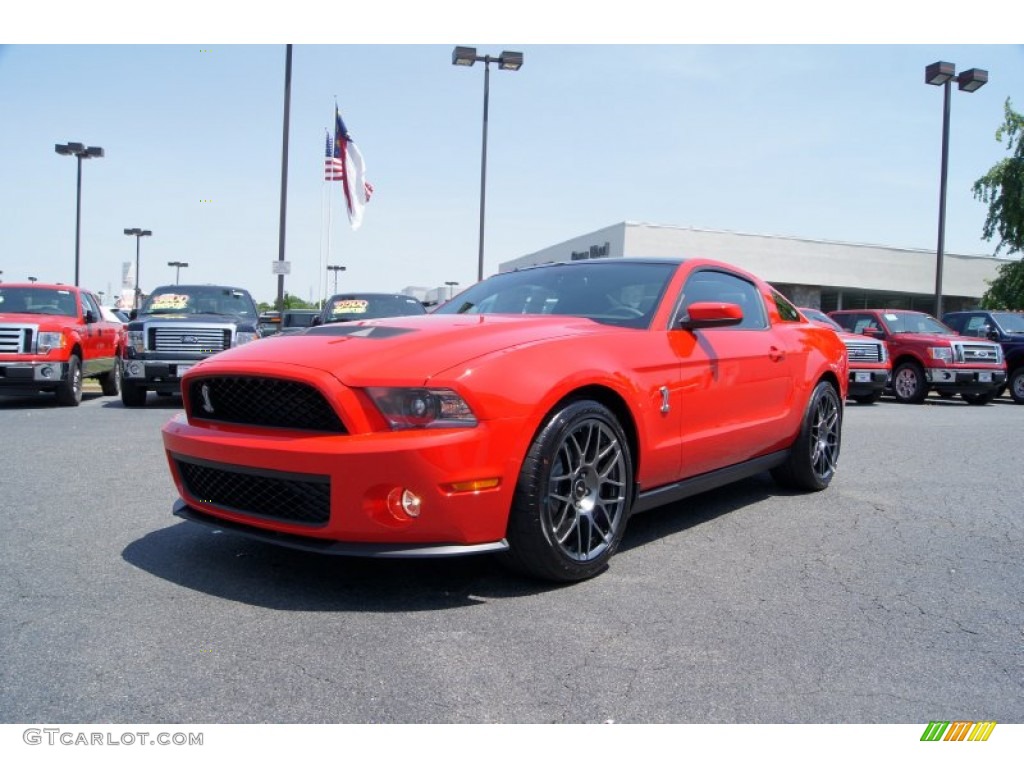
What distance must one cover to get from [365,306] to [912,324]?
1033 cm

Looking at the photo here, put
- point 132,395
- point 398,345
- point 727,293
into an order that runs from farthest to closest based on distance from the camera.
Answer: point 132,395 → point 727,293 → point 398,345

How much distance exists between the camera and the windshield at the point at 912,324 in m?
15.2

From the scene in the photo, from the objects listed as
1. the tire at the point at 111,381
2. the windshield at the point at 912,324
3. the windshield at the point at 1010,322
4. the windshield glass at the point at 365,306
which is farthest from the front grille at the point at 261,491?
the windshield at the point at 1010,322

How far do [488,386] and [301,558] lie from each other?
4.30 feet

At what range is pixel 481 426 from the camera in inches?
119

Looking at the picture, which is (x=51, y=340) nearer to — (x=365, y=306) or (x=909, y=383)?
(x=365, y=306)

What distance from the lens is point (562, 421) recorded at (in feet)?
10.8

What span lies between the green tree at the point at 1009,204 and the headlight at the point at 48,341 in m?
28.6

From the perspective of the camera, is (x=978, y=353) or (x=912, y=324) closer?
(x=978, y=353)

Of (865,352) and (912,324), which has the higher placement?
(912,324)

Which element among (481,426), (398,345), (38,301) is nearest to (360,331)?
(398,345)

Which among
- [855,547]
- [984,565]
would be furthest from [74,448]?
[984,565]
